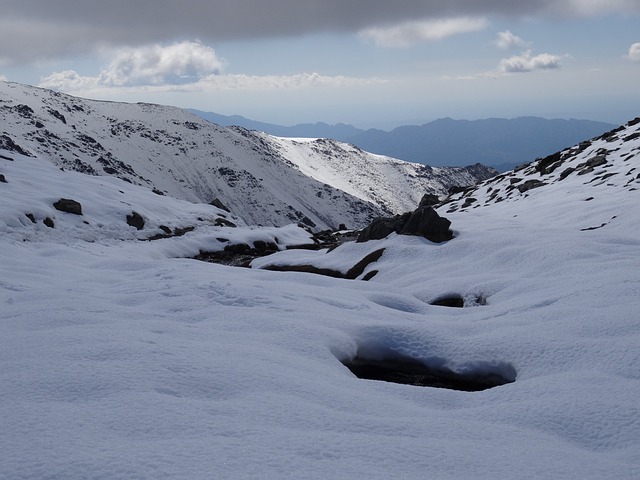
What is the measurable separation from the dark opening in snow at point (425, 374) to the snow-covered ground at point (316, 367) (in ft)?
0.43

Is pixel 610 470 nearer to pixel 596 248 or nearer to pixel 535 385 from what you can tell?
pixel 535 385

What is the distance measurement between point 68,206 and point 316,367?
26.9 meters

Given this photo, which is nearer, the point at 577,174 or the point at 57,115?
the point at 577,174

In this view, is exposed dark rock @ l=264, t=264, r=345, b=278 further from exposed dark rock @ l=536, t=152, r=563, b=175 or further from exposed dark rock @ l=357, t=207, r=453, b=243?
exposed dark rock @ l=536, t=152, r=563, b=175

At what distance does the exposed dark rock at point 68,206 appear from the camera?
98.3 ft

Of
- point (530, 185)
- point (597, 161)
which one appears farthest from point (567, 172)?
point (530, 185)

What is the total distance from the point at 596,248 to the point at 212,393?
46.7 ft

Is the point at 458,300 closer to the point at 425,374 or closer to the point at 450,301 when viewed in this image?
the point at 450,301

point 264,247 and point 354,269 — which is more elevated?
point 354,269

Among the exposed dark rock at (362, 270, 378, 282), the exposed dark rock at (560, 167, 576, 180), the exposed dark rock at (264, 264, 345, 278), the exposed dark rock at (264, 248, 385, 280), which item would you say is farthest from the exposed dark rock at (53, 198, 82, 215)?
the exposed dark rock at (560, 167, 576, 180)

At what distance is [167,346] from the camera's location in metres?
8.45

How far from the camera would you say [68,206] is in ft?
98.9

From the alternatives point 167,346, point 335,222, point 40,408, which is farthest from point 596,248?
point 335,222

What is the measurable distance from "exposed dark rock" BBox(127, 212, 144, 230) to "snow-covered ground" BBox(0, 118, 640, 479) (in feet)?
45.6
